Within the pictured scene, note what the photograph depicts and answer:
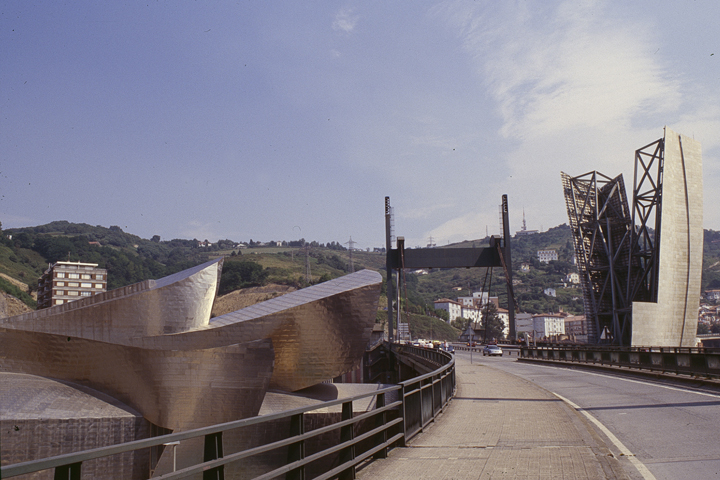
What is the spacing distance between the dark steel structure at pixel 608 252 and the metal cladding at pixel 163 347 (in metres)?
53.4

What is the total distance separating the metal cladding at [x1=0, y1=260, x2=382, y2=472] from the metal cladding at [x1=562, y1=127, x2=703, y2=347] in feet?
156

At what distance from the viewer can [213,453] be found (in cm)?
500

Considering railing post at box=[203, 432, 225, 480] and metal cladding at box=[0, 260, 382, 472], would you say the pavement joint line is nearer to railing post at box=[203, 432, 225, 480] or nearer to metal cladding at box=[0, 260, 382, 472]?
railing post at box=[203, 432, 225, 480]

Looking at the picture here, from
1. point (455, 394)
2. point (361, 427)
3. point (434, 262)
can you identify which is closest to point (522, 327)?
point (434, 262)

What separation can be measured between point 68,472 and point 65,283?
4522 inches

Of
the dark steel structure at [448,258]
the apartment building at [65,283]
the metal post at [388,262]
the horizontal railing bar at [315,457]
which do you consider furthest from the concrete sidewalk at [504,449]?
the apartment building at [65,283]

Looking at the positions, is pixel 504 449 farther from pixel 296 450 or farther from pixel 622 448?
pixel 296 450

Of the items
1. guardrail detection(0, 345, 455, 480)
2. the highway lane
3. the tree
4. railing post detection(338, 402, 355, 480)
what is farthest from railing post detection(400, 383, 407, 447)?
the tree

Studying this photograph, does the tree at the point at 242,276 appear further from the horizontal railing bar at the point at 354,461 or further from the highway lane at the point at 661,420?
the horizontal railing bar at the point at 354,461

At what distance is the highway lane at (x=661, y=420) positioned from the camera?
26.5 ft

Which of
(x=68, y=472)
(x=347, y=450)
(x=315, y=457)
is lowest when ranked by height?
(x=347, y=450)

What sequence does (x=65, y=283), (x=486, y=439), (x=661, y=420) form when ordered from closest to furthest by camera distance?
(x=486, y=439) → (x=661, y=420) → (x=65, y=283)

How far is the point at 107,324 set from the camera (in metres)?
16.4

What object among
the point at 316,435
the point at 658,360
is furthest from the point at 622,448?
the point at 658,360
